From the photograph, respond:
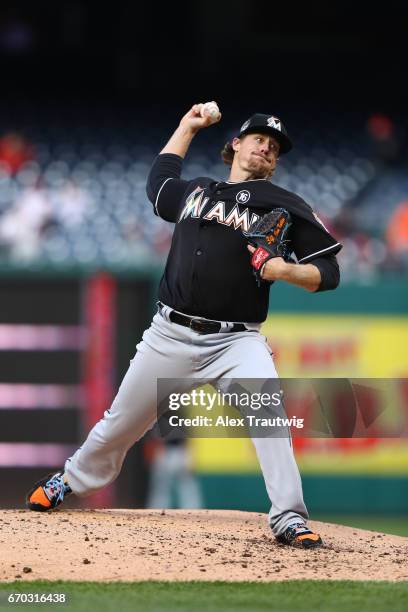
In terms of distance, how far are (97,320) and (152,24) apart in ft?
32.5

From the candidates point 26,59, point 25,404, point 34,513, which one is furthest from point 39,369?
point 26,59

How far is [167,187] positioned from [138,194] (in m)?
8.96

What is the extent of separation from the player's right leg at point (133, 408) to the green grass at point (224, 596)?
2.67 feet

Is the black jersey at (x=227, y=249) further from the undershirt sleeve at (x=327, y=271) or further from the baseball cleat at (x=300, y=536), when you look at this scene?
the baseball cleat at (x=300, y=536)

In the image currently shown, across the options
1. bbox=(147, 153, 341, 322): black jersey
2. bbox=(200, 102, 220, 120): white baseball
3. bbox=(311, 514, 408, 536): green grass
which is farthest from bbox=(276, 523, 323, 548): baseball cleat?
bbox=(311, 514, 408, 536): green grass

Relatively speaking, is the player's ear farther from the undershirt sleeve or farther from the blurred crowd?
the blurred crowd

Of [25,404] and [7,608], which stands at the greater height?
[25,404]

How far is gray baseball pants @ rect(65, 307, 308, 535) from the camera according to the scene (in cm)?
440

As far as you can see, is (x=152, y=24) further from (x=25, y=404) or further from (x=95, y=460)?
(x=95, y=460)

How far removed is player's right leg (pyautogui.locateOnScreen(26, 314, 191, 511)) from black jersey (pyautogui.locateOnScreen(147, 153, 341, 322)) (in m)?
0.15

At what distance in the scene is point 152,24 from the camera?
1736cm

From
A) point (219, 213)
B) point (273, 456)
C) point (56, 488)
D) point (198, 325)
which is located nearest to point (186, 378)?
point (198, 325)

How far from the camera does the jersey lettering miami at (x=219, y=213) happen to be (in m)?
4.57

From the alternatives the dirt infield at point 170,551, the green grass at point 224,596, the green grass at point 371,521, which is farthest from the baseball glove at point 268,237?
the green grass at point 371,521
